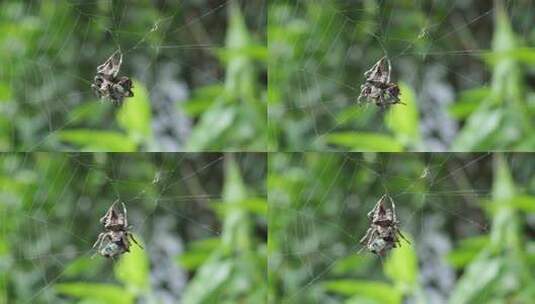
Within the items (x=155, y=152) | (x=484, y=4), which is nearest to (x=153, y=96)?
(x=155, y=152)

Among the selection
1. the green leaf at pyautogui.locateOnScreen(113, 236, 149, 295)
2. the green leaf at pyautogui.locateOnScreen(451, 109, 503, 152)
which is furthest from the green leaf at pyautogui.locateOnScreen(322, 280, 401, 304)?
the green leaf at pyautogui.locateOnScreen(113, 236, 149, 295)

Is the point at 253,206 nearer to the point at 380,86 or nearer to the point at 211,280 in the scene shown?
the point at 211,280

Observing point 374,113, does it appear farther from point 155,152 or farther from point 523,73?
point 155,152

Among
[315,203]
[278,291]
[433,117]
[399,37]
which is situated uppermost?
[399,37]

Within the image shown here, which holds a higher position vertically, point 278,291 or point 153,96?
point 153,96

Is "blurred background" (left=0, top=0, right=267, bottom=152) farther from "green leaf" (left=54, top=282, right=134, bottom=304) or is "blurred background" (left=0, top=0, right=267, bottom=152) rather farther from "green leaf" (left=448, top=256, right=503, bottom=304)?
"green leaf" (left=448, top=256, right=503, bottom=304)

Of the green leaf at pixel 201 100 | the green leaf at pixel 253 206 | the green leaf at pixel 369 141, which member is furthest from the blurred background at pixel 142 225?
the green leaf at pixel 369 141
